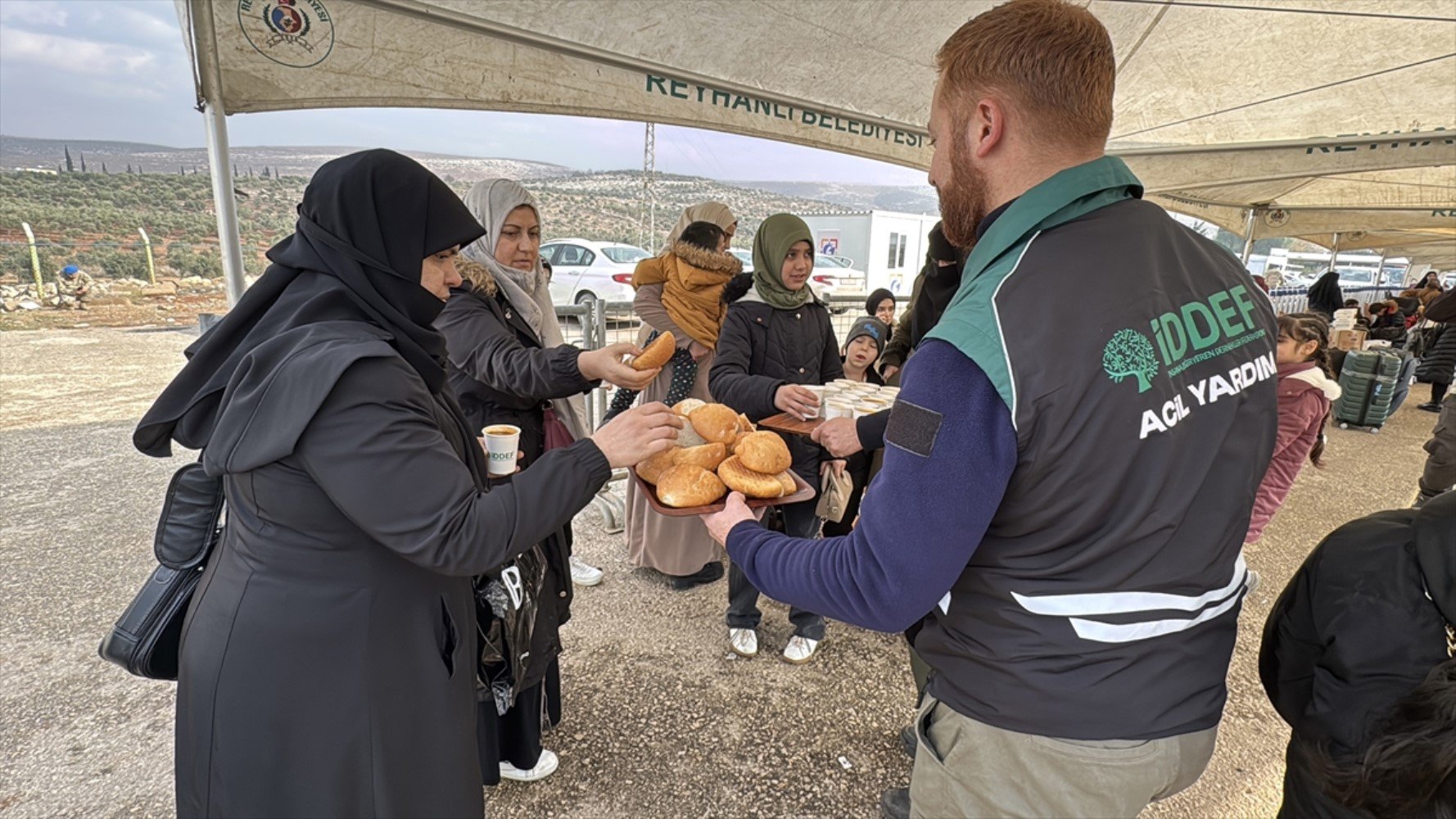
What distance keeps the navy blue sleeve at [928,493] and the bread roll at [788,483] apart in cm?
80

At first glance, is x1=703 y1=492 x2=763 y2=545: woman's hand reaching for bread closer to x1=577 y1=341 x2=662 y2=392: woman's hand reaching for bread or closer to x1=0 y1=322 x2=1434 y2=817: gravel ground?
x1=577 y1=341 x2=662 y2=392: woman's hand reaching for bread

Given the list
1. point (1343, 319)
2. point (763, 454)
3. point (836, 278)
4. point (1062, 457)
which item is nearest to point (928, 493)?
point (1062, 457)

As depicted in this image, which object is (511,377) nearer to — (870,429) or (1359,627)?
(870,429)

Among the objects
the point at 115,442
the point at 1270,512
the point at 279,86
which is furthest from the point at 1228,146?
the point at 115,442

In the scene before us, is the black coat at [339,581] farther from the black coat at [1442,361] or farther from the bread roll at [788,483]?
the black coat at [1442,361]

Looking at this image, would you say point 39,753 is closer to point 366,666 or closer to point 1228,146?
point 366,666

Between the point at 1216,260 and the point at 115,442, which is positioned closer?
the point at 1216,260

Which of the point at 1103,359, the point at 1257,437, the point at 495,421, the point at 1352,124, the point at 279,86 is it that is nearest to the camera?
the point at 1103,359

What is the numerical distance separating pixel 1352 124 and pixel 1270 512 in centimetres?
495

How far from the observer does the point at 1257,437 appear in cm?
112

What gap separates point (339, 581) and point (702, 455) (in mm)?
951

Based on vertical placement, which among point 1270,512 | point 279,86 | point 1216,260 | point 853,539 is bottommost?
point 1270,512

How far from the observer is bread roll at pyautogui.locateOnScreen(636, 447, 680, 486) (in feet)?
6.31

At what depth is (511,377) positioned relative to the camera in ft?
7.36
